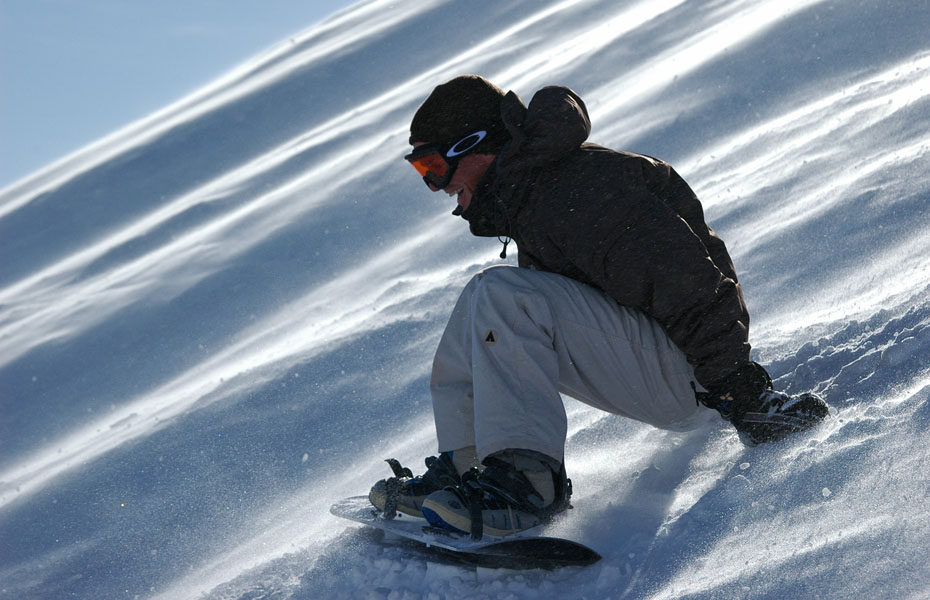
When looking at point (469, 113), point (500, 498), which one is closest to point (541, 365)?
point (500, 498)

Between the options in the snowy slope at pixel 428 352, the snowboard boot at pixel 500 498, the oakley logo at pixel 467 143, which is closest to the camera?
the snowy slope at pixel 428 352

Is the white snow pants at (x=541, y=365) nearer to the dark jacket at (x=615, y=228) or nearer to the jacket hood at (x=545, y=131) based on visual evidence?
the dark jacket at (x=615, y=228)

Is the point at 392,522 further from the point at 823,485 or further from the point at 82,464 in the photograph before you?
the point at 82,464

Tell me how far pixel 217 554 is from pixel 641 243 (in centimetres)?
177

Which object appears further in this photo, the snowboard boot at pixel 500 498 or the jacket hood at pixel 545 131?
the jacket hood at pixel 545 131

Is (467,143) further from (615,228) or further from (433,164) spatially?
(615,228)

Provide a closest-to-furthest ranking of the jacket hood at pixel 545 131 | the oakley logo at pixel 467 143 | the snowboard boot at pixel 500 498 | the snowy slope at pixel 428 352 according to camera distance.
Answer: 1. the snowy slope at pixel 428 352
2. the snowboard boot at pixel 500 498
3. the jacket hood at pixel 545 131
4. the oakley logo at pixel 467 143

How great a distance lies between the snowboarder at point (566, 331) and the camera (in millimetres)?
2033

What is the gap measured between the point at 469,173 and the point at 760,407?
948mm

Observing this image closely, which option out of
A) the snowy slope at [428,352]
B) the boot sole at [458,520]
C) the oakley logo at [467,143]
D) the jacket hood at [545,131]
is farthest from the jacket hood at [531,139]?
the snowy slope at [428,352]

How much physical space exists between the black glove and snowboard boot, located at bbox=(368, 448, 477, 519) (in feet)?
2.11

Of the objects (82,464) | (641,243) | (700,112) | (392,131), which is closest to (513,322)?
(641,243)

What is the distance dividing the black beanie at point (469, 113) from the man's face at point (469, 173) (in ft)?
0.08

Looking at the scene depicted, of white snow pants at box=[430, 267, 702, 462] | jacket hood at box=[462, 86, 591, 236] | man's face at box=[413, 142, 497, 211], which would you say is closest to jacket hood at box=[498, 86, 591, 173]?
jacket hood at box=[462, 86, 591, 236]
